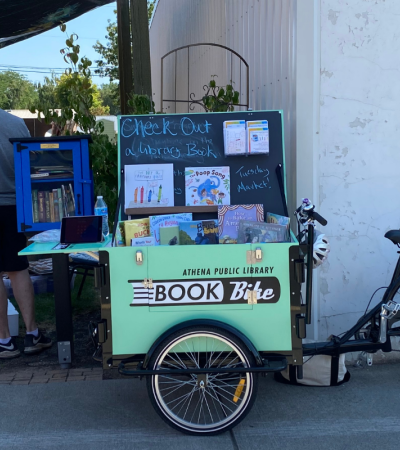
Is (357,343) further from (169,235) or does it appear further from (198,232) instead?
(169,235)

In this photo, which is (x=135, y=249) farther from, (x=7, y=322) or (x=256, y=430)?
(x=7, y=322)

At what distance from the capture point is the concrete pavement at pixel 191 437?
314 cm

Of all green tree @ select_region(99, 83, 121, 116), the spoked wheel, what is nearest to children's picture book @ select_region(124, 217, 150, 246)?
the spoked wheel

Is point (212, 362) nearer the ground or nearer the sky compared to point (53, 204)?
nearer the ground

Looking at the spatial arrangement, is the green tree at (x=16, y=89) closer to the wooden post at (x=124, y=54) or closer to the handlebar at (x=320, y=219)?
the wooden post at (x=124, y=54)

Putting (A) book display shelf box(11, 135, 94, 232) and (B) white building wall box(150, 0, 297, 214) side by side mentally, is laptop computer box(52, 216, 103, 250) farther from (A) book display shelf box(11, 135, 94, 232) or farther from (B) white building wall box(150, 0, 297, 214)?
(B) white building wall box(150, 0, 297, 214)

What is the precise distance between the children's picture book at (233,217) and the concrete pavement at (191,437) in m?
1.12

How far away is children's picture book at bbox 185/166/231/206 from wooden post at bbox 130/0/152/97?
99.2 inches

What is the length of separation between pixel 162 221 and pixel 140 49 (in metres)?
3.39

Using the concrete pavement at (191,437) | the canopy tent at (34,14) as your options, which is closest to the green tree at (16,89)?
the canopy tent at (34,14)

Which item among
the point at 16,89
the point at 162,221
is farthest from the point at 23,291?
the point at 16,89

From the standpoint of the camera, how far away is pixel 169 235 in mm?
3531

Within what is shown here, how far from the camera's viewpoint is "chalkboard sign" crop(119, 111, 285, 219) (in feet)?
13.1

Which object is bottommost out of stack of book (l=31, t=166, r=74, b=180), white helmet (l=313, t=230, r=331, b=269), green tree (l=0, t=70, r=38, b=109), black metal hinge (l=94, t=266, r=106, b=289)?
black metal hinge (l=94, t=266, r=106, b=289)
